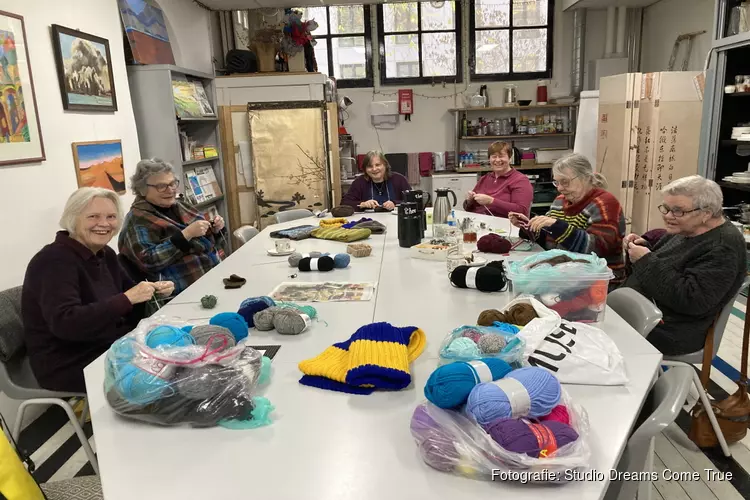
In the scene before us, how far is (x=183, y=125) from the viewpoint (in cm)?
527

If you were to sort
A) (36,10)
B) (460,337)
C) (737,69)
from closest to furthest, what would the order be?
(460,337) < (36,10) < (737,69)

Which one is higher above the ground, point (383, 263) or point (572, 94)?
point (572, 94)

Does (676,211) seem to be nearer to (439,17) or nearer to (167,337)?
(167,337)

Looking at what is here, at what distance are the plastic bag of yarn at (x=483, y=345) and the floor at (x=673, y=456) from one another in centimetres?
55

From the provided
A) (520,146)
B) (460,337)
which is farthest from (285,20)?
(460,337)

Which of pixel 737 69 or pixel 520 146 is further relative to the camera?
pixel 520 146

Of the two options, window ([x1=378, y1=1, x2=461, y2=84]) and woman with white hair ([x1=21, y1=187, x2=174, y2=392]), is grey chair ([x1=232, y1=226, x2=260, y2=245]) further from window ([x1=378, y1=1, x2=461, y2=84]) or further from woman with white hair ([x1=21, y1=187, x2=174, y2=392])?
window ([x1=378, y1=1, x2=461, y2=84])

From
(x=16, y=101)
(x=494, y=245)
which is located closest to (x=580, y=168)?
(x=494, y=245)

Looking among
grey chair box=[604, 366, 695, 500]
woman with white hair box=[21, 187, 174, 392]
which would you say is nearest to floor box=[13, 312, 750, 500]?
woman with white hair box=[21, 187, 174, 392]

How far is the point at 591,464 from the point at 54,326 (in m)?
1.84

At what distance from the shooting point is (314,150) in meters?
5.64

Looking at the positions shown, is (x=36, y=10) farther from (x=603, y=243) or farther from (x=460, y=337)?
(x=603, y=243)

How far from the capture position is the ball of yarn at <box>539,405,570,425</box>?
1.08m

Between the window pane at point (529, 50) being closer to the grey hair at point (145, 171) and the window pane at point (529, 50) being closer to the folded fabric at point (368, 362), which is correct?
the grey hair at point (145, 171)
